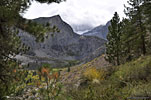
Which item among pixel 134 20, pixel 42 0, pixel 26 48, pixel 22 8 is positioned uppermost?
pixel 134 20

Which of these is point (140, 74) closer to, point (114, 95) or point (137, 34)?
point (114, 95)

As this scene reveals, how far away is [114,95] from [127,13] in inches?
692

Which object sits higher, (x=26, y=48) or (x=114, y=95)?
(x=26, y=48)

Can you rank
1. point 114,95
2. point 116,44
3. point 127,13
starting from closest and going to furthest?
1. point 114,95
2. point 116,44
3. point 127,13

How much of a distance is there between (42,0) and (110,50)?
14.7m

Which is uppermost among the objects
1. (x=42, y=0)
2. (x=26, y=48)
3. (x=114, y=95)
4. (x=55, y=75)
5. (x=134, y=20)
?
(x=134, y=20)

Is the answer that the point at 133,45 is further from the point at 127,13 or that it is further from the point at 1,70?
the point at 1,70

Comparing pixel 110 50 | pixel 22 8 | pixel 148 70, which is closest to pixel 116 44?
pixel 110 50

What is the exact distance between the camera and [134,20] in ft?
58.9

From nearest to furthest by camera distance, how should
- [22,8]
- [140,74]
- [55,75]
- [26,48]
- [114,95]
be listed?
[114,95] < [22,8] < [55,75] < [140,74] < [26,48]

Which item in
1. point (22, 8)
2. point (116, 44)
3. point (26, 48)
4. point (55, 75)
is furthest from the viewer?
point (116, 44)

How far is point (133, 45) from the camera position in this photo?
759 inches

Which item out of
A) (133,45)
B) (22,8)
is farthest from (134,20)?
(22,8)

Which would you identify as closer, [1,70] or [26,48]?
[1,70]
